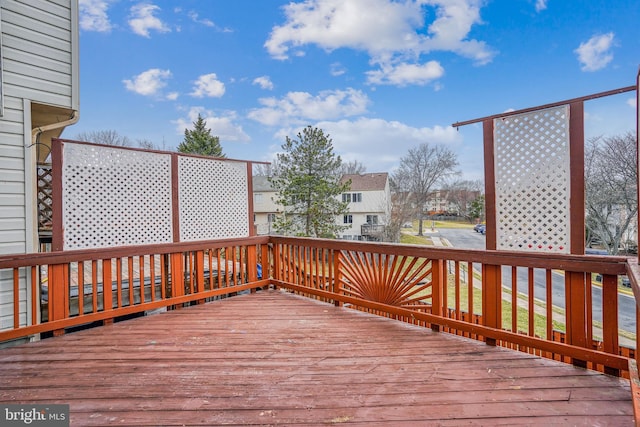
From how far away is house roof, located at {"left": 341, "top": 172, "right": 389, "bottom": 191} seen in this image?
781 inches

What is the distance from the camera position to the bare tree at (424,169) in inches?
706

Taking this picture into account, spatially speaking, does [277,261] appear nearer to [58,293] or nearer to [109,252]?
[109,252]

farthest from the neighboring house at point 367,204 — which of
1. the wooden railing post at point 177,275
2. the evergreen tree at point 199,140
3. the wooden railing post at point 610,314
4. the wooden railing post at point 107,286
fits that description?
the wooden railing post at point 610,314

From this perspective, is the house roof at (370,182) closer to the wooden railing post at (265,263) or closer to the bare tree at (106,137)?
the bare tree at (106,137)

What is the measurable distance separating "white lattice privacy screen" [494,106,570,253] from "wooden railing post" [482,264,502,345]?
0.23 metres

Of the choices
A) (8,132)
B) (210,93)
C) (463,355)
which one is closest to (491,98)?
(463,355)

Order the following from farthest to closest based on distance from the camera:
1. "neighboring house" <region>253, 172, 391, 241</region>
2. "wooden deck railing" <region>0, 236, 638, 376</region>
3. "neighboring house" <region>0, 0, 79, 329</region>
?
"neighboring house" <region>253, 172, 391, 241</region>, "neighboring house" <region>0, 0, 79, 329</region>, "wooden deck railing" <region>0, 236, 638, 376</region>

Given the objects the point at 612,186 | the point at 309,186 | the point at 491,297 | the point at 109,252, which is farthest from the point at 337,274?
the point at 309,186

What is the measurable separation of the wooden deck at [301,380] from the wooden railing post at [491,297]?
22cm

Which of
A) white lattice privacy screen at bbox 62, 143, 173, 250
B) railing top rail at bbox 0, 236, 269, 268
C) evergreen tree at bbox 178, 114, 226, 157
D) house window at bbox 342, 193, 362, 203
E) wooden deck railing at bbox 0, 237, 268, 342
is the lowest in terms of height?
wooden deck railing at bbox 0, 237, 268, 342

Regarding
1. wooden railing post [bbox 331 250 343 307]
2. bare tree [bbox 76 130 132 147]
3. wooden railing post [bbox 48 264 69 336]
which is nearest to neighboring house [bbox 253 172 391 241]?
→ bare tree [bbox 76 130 132 147]

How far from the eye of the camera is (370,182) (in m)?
20.4

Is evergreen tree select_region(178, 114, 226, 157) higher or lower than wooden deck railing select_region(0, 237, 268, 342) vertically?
higher

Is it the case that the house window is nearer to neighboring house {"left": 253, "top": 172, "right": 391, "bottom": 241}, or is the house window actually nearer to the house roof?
neighboring house {"left": 253, "top": 172, "right": 391, "bottom": 241}
